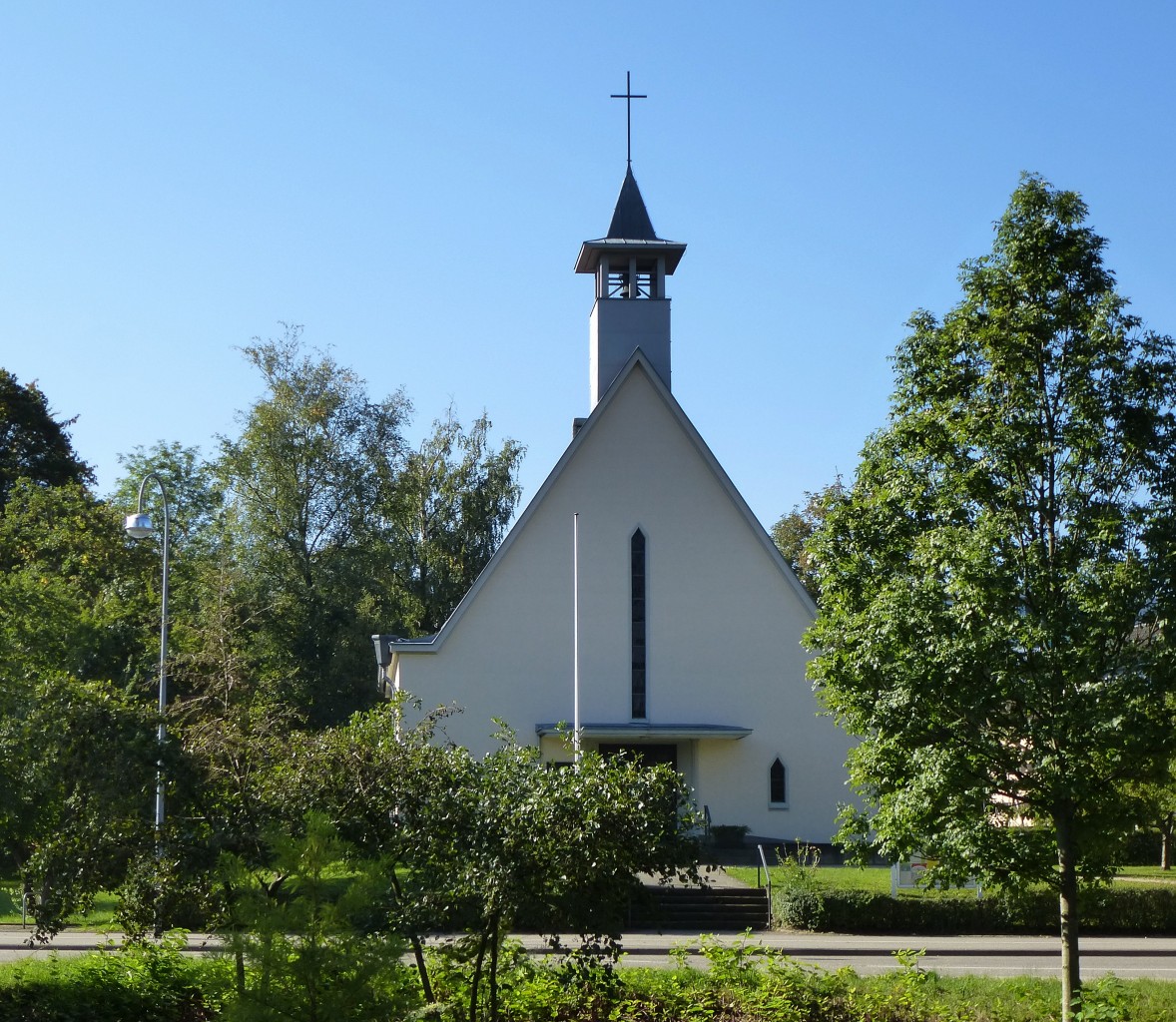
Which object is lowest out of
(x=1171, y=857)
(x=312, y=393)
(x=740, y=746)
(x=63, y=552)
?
(x=1171, y=857)

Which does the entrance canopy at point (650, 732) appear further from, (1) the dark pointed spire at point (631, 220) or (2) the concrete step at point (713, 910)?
(1) the dark pointed spire at point (631, 220)

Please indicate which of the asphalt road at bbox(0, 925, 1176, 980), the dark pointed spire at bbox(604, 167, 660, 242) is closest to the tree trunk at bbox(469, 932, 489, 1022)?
the asphalt road at bbox(0, 925, 1176, 980)

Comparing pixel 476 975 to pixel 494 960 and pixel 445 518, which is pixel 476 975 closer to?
pixel 494 960

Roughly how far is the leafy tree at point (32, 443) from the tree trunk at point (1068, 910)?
44330 mm

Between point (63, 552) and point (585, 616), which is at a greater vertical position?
point (63, 552)

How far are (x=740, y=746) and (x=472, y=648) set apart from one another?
7.41 meters

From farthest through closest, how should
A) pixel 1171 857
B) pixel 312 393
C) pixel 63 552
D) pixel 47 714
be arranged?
pixel 312 393
pixel 63 552
pixel 1171 857
pixel 47 714

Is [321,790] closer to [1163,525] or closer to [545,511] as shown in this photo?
Result: [1163,525]

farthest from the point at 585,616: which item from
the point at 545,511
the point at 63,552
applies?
the point at 63,552

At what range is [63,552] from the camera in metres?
41.2

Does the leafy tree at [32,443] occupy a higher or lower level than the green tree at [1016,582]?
higher

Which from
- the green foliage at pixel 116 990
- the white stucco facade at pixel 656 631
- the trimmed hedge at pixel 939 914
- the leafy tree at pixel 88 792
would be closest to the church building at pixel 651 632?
the white stucco facade at pixel 656 631

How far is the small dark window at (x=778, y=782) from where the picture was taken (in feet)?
105

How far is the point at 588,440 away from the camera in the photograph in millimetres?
32656
